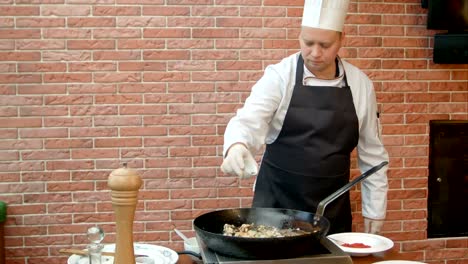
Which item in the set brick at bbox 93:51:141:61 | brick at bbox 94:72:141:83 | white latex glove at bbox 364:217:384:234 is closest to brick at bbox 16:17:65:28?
brick at bbox 93:51:141:61

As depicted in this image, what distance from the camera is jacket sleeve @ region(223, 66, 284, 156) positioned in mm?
2162

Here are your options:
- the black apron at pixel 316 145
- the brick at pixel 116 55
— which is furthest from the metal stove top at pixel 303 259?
the brick at pixel 116 55

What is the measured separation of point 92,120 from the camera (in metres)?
3.37

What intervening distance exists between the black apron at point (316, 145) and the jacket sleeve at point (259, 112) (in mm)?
86

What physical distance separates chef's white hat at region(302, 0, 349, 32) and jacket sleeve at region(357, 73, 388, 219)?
346mm

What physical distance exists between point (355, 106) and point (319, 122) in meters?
0.19

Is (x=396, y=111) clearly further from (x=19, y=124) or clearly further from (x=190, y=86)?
(x=19, y=124)

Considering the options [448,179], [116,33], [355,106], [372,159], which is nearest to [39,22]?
[116,33]

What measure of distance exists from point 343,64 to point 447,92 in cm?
143

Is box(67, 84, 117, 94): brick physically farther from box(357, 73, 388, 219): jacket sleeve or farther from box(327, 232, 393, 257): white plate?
box(327, 232, 393, 257): white plate

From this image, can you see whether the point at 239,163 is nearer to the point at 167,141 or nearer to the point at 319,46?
the point at 319,46

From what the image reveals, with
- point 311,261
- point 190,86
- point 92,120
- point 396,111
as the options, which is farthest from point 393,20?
point 311,261

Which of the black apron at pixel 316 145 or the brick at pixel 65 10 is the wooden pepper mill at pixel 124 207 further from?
the brick at pixel 65 10

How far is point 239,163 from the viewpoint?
1.80m
